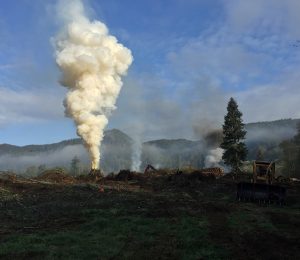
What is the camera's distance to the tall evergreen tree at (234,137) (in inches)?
2717

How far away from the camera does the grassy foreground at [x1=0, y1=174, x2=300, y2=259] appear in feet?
51.0

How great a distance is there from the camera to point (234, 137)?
6912 centimetres

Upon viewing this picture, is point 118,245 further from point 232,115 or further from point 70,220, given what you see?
point 232,115

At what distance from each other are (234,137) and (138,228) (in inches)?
2016

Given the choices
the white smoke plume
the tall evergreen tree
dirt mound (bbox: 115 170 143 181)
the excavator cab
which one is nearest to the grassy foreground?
the excavator cab

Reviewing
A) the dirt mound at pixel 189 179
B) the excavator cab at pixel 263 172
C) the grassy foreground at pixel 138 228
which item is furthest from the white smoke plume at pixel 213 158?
the grassy foreground at pixel 138 228

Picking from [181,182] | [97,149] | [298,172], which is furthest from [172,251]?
[298,172]

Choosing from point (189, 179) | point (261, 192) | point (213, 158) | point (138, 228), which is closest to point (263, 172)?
point (261, 192)

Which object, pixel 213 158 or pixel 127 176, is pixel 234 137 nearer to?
pixel 127 176

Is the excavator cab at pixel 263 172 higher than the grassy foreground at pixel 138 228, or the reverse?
the excavator cab at pixel 263 172

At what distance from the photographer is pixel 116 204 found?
26.5 m

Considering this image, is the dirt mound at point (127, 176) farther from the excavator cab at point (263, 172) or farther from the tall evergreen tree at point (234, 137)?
the tall evergreen tree at point (234, 137)

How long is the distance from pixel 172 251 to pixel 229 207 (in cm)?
1080

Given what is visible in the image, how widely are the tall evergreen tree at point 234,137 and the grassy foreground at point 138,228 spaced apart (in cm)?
3827
